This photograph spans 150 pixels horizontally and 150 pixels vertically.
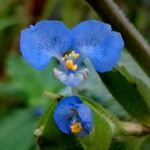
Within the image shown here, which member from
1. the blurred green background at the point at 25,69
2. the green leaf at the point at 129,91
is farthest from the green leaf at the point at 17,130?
the green leaf at the point at 129,91

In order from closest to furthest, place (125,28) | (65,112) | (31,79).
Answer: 1. (65,112)
2. (125,28)
3. (31,79)

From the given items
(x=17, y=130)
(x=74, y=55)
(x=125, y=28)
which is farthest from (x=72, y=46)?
(x=17, y=130)

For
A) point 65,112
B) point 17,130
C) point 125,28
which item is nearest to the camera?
point 65,112

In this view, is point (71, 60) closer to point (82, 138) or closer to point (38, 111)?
point (82, 138)

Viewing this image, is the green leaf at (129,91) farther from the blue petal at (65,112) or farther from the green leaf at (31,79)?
the green leaf at (31,79)

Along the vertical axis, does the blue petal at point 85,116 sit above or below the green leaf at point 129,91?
above

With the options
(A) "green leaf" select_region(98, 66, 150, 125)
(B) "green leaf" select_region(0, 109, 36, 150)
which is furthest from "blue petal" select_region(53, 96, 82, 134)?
(B) "green leaf" select_region(0, 109, 36, 150)

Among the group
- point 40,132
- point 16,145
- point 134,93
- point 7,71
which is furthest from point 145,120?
point 7,71
